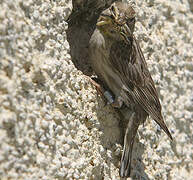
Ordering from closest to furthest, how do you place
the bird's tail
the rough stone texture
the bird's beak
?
the rough stone texture → the bird's tail → the bird's beak

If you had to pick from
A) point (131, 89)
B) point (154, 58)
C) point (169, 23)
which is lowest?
point (131, 89)

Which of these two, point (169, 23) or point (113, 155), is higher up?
point (169, 23)

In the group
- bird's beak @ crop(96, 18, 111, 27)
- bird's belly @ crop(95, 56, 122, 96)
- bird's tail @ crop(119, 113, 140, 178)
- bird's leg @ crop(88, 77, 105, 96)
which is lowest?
bird's tail @ crop(119, 113, 140, 178)

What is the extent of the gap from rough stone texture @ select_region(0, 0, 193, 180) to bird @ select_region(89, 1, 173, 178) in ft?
0.38

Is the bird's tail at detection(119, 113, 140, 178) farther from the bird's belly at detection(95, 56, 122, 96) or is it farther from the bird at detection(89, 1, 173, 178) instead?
the bird's belly at detection(95, 56, 122, 96)

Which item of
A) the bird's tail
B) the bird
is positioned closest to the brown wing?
the bird

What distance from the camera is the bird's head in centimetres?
240

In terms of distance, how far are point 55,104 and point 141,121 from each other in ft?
2.32

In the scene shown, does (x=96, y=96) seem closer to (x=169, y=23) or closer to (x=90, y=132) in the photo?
(x=90, y=132)

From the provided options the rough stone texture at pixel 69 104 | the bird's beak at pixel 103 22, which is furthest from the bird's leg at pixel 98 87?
the bird's beak at pixel 103 22

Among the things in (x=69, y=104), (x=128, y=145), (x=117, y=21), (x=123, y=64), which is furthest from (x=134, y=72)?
(x=69, y=104)

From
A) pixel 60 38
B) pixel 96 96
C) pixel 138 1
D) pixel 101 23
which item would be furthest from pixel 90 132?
pixel 138 1

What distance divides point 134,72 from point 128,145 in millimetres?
441

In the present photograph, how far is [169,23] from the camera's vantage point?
2.88 meters
